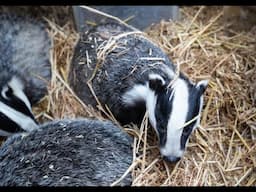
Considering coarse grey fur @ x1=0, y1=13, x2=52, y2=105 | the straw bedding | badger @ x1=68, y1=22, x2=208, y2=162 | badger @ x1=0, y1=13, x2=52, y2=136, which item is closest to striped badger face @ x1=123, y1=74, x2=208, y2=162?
badger @ x1=68, y1=22, x2=208, y2=162

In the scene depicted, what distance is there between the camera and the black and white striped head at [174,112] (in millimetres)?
2564

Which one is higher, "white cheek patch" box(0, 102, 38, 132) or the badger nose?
"white cheek patch" box(0, 102, 38, 132)

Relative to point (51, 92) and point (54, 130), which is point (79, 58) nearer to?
point (51, 92)

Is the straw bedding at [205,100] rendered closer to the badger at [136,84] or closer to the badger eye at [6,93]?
the badger at [136,84]

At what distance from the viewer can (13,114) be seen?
2904mm

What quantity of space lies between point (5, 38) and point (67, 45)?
0.38m

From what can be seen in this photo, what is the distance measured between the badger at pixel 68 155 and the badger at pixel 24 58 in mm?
356

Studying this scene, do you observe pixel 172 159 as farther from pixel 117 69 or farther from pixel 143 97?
pixel 117 69

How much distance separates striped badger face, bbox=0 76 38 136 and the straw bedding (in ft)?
0.77

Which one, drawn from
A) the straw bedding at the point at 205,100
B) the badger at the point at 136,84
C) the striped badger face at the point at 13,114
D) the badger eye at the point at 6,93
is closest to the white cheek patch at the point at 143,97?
the badger at the point at 136,84

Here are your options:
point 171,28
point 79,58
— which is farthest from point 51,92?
point 171,28

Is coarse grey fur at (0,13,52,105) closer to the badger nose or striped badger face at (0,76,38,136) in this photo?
striped badger face at (0,76,38,136)

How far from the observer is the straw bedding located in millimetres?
2805

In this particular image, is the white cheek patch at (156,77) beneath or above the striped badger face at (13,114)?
above
